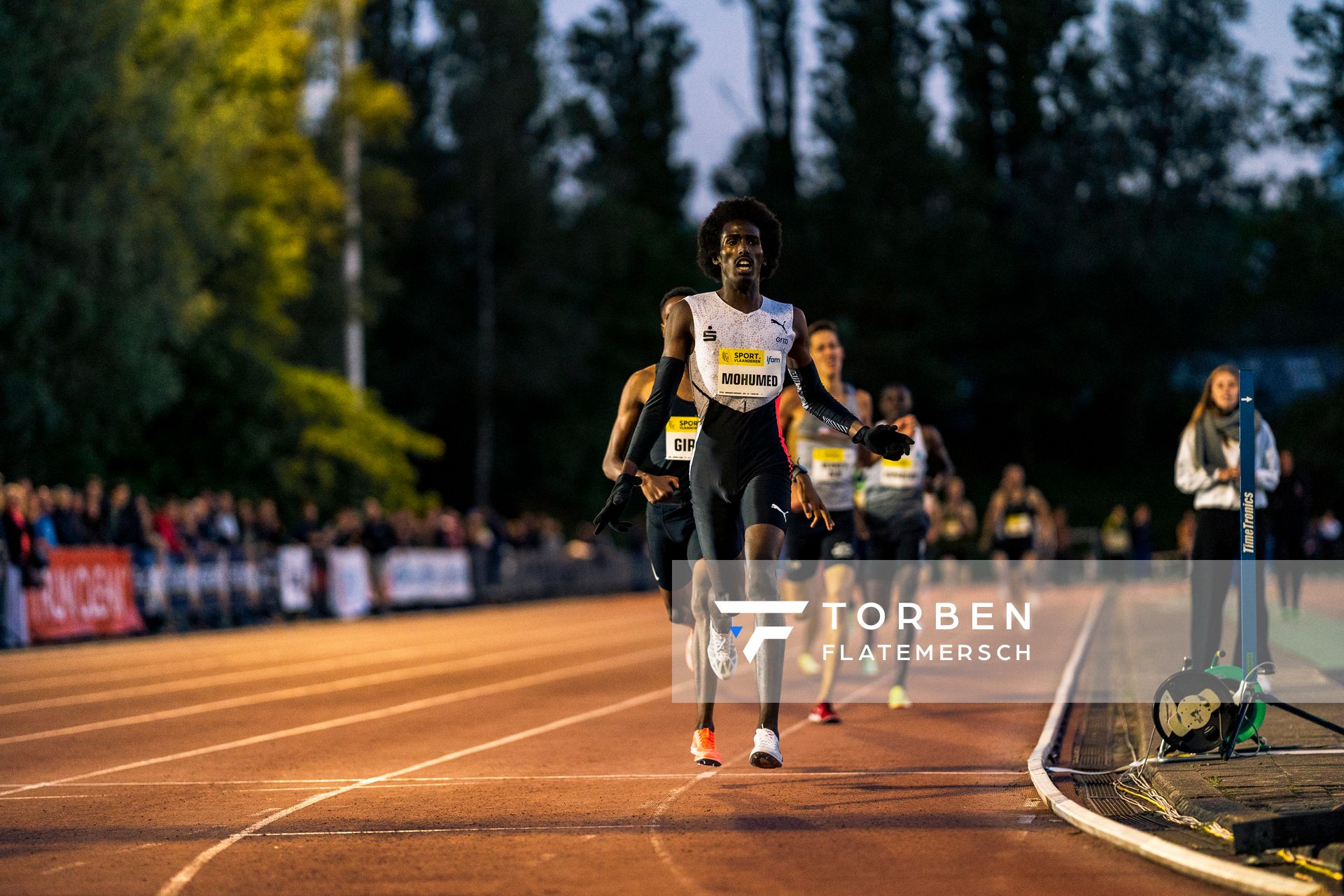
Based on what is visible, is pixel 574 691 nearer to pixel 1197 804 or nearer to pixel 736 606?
Answer: pixel 736 606

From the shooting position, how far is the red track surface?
6355 mm

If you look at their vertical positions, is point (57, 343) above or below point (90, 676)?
above

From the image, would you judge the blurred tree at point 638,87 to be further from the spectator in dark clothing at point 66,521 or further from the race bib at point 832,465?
the race bib at point 832,465

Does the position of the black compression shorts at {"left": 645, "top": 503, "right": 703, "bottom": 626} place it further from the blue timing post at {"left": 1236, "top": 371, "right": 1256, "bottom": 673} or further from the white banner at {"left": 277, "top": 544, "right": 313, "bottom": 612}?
the white banner at {"left": 277, "top": 544, "right": 313, "bottom": 612}

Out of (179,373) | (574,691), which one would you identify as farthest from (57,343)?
(574,691)

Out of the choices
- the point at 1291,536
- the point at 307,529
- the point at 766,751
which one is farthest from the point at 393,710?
the point at 307,529

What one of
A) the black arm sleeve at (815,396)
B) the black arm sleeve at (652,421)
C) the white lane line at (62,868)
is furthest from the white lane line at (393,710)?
the black arm sleeve at (815,396)

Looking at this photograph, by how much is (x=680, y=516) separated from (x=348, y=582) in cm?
2111

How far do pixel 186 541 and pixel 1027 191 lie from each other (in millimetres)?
56169

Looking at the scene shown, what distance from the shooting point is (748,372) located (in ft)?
27.8

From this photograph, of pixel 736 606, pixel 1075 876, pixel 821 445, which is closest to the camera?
pixel 1075 876

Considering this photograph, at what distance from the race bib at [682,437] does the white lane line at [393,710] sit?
335 centimetres

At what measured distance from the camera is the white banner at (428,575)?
3136cm

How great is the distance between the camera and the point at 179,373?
39312 mm
